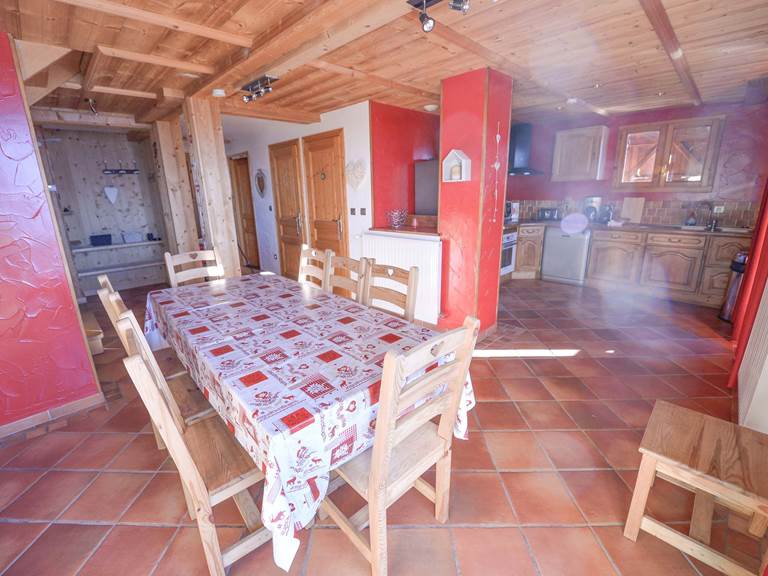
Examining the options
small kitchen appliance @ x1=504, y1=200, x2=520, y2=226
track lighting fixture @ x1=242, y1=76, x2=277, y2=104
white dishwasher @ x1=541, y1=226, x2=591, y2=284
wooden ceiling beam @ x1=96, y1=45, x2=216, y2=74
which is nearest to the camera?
wooden ceiling beam @ x1=96, y1=45, x2=216, y2=74

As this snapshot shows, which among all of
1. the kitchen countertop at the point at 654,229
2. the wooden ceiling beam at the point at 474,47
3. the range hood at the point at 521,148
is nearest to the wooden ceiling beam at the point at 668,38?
the wooden ceiling beam at the point at 474,47

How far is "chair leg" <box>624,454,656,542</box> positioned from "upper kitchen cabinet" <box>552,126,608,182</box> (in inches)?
182

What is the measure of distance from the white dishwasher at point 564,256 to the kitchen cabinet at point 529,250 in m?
0.08

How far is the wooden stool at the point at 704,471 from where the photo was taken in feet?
3.71


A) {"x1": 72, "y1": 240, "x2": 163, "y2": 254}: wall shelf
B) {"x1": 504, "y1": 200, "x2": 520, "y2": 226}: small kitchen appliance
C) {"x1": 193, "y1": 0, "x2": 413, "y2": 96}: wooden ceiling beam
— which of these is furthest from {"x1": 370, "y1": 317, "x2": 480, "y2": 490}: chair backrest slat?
{"x1": 72, "y1": 240, "x2": 163, "y2": 254}: wall shelf

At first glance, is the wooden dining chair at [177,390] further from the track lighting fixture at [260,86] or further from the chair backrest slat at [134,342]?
the track lighting fixture at [260,86]

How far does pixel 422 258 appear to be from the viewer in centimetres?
330

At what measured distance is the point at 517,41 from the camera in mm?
2225

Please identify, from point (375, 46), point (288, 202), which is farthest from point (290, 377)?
point (288, 202)

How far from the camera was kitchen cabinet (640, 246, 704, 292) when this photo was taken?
4.00 metres

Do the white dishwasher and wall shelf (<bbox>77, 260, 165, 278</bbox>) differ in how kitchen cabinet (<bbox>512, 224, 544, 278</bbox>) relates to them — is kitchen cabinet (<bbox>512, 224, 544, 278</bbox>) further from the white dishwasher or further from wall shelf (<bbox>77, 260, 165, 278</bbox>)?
wall shelf (<bbox>77, 260, 165, 278</bbox>)

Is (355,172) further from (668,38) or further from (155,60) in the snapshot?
(668,38)

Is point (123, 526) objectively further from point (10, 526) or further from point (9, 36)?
point (9, 36)

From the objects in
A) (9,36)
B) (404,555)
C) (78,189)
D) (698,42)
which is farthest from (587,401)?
(78,189)
